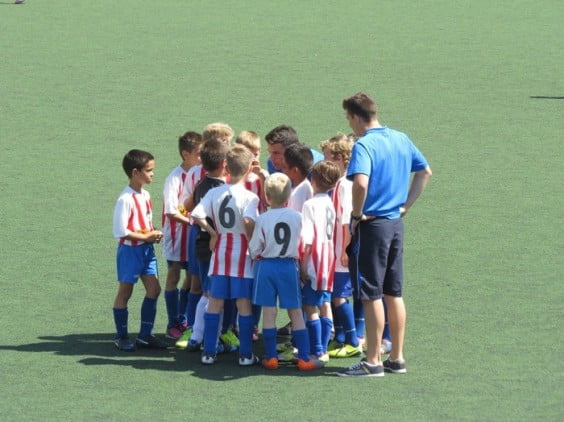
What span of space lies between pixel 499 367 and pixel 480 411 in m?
0.89

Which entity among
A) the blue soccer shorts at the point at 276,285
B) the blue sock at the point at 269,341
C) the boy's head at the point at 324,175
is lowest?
the blue sock at the point at 269,341

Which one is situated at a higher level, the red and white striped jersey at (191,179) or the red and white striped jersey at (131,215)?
the red and white striped jersey at (191,179)

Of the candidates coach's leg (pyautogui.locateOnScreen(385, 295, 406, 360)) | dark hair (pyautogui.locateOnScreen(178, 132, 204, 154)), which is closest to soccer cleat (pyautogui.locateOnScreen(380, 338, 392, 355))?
coach's leg (pyautogui.locateOnScreen(385, 295, 406, 360))

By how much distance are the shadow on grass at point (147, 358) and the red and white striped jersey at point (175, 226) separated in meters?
0.75

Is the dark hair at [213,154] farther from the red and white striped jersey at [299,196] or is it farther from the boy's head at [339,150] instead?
the boy's head at [339,150]

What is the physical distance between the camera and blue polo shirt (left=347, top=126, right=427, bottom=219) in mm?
8375

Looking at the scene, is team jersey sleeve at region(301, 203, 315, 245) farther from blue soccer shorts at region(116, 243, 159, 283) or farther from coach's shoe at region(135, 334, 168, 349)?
coach's shoe at region(135, 334, 168, 349)

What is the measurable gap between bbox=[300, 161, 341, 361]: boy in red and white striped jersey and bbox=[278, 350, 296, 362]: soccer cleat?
0.54ft

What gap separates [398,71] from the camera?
2070cm

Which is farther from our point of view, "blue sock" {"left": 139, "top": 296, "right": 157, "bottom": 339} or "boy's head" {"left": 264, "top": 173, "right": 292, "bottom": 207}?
"blue sock" {"left": 139, "top": 296, "right": 157, "bottom": 339}

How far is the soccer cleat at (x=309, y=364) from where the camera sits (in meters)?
8.75

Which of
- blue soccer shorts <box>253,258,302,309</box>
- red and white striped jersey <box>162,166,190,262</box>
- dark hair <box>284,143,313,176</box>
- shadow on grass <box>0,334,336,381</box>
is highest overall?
dark hair <box>284,143,313,176</box>

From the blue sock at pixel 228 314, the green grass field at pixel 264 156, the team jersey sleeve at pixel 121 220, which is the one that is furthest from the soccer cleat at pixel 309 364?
the team jersey sleeve at pixel 121 220

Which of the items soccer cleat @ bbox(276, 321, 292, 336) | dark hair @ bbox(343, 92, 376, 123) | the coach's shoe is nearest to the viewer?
dark hair @ bbox(343, 92, 376, 123)
